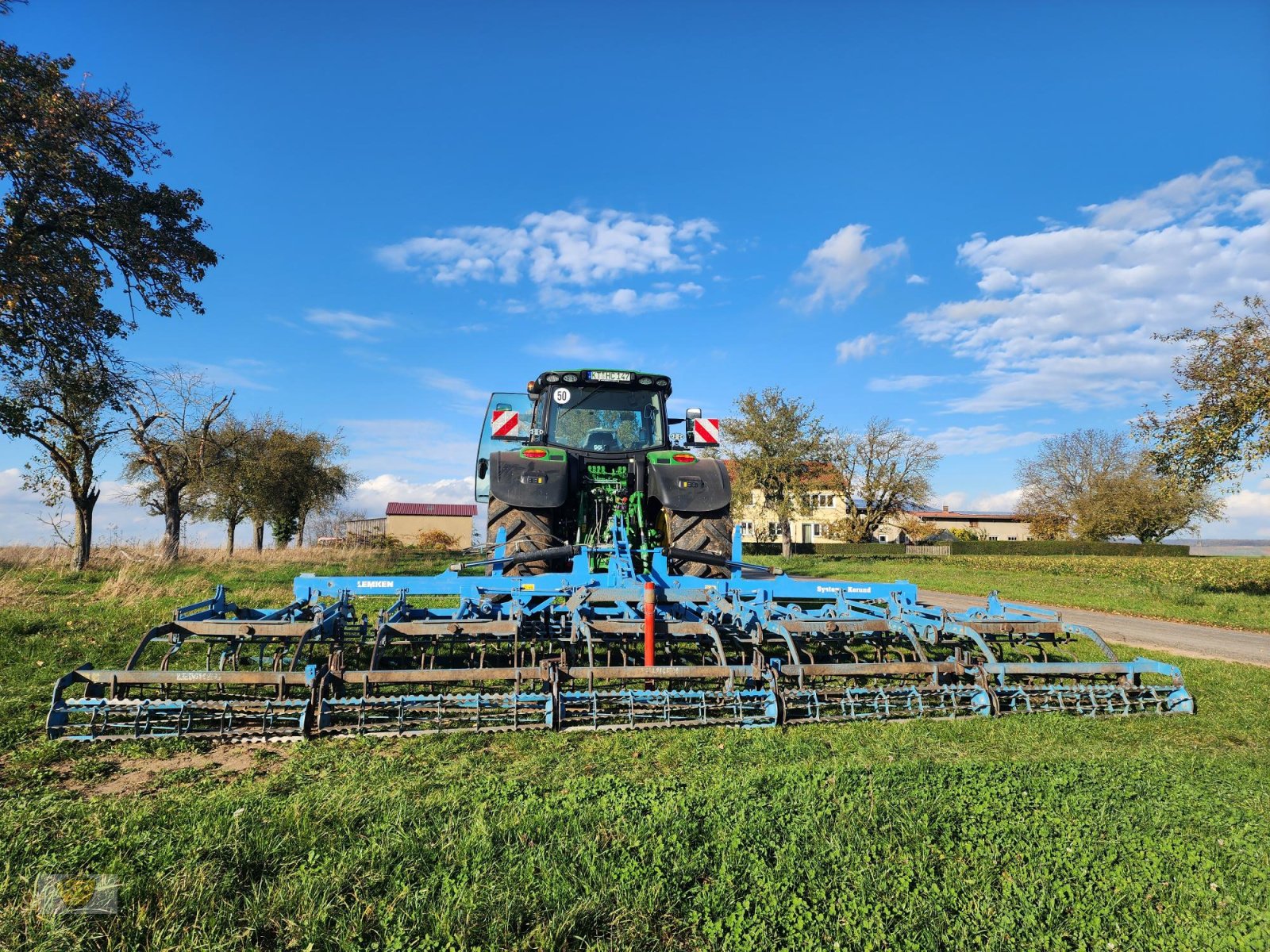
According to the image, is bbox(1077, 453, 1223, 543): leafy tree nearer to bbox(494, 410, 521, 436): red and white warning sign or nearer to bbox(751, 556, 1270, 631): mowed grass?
bbox(751, 556, 1270, 631): mowed grass

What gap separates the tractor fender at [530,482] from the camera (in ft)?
21.0

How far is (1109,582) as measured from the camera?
63.2ft

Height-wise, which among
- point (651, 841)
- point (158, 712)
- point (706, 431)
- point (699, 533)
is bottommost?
point (651, 841)

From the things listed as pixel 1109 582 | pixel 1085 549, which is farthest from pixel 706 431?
pixel 1085 549

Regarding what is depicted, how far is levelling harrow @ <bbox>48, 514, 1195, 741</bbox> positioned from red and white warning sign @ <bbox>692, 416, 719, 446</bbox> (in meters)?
1.43

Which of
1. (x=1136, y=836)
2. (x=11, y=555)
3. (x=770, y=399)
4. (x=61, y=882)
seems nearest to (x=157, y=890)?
(x=61, y=882)

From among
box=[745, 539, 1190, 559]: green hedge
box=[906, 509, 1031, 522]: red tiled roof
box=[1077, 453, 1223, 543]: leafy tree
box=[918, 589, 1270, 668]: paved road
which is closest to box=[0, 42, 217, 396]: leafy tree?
box=[918, 589, 1270, 668]: paved road

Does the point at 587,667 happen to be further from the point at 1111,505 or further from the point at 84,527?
the point at 1111,505

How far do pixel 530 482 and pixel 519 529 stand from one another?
0.46 m

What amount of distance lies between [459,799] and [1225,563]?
25577 mm

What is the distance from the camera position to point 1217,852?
2754mm

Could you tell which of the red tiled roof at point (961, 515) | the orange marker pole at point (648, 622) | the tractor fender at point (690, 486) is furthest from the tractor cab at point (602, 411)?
the red tiled roof at point (961, 515)

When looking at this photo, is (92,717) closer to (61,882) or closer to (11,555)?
(61,882)

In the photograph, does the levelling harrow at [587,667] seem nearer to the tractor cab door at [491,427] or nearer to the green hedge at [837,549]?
the tractor cab door at [491,427]
